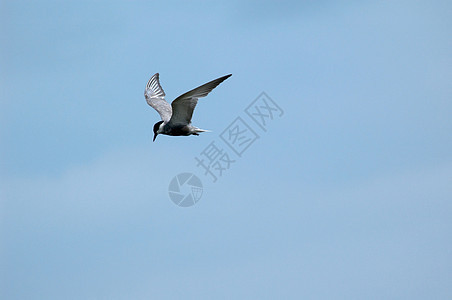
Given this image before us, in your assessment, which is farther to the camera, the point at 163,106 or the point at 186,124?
the point at 163,106

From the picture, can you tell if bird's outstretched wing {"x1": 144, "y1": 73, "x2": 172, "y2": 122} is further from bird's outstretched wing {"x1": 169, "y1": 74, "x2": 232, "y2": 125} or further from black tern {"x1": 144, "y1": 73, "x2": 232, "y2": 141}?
bird's outstretched wing {"x1": 169, "y1": 74, "x2": 232, "y2": 125}

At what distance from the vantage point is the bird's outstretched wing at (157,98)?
104ft

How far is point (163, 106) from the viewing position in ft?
107

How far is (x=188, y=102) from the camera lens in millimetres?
27344

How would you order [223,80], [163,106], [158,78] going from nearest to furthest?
[223,80]
[163,106]
[158,78]

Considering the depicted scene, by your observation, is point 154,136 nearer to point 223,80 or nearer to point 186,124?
point 186,124

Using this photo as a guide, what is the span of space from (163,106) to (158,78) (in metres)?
3.21

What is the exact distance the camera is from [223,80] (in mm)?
25750

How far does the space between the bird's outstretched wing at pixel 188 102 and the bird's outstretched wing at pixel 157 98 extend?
242 centimetres

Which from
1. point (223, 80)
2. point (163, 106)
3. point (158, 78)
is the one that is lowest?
point (223, 80)

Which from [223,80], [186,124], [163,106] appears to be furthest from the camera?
[163,106]

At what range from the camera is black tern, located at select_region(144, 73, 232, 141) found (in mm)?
26542

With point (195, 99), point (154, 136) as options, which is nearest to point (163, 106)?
point (154, 136)

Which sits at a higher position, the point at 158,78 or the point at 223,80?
the point at 158,78
